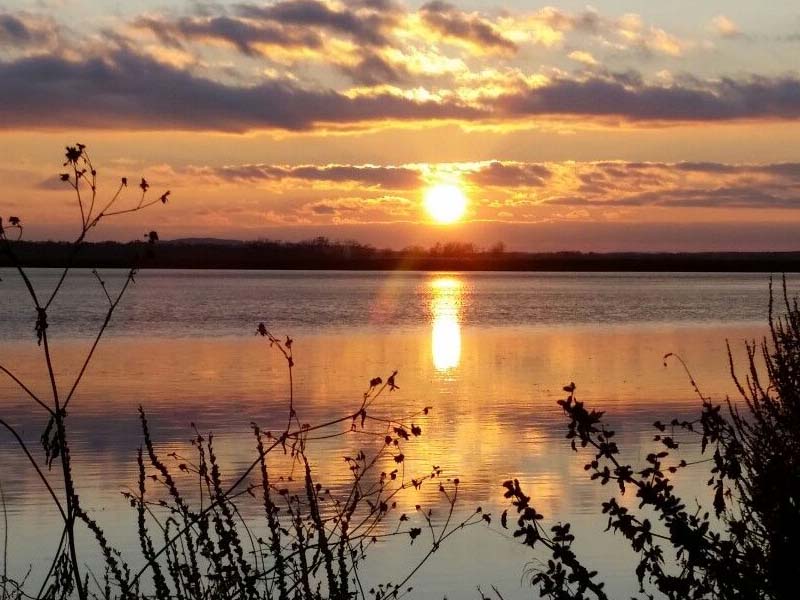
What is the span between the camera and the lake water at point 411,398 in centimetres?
956

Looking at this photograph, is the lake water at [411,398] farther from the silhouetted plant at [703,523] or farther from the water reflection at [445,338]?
the silhouetted plant at [703,523]

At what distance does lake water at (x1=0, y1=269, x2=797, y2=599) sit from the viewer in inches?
376

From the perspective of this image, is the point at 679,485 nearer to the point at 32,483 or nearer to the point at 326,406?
the point at 32,483

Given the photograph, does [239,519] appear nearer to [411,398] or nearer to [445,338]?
[411,398]

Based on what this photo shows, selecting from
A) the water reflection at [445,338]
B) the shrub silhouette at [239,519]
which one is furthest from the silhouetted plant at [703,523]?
the water reflection at [445,338]

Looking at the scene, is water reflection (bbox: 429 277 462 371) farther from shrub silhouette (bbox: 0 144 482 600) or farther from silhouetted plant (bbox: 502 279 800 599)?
silhouetted plant (bbox: 502 279 800 599)

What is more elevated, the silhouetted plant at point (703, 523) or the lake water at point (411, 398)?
the silhouetted plant at point (703, 523)

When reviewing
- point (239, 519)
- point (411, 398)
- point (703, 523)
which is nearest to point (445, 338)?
point (411, 398)

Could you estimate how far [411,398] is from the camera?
1902cm

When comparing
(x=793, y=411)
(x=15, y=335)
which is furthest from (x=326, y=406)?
(x=15, y=335)

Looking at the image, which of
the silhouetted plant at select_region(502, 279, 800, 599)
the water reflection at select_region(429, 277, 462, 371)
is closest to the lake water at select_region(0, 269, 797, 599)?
the water reflection at select_region(429, 277, 462, 371)

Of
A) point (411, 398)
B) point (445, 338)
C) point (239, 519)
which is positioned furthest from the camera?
point (445, 338)

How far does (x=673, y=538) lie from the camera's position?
402 centimetres

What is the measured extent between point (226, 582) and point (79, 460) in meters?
8.48
